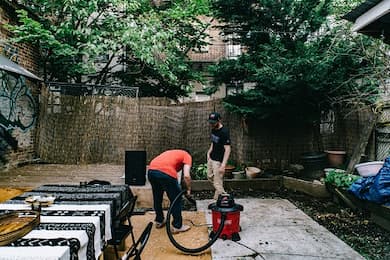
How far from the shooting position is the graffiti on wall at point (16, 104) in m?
8.20

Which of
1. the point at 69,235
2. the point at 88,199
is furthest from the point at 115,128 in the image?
the point at 69,235

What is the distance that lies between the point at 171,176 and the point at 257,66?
5466 millimetres

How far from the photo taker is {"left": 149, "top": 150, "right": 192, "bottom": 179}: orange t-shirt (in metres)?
4.85

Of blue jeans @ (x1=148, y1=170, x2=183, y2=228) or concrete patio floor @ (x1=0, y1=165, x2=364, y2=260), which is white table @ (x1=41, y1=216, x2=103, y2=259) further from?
blue jeans @ (x1=148, y1=170, x2=183, y2=228)

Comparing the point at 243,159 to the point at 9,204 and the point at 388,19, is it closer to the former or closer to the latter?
the point at 388,19

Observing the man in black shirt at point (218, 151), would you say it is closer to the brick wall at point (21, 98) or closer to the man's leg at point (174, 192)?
the man's leg at point (174, 192)

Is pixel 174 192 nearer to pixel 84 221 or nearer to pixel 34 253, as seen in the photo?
pixel 84 221

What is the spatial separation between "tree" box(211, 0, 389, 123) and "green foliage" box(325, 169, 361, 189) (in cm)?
218

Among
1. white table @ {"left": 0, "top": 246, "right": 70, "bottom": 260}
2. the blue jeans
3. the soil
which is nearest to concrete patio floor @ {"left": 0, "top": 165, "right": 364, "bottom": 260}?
the soil

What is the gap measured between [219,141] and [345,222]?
8.65ft

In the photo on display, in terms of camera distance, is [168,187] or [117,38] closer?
[168,187]

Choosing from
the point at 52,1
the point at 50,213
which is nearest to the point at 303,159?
the point at 50,213

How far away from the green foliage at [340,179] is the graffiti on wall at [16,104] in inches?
314

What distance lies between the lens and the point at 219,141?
240 inches
